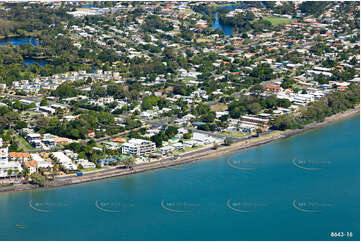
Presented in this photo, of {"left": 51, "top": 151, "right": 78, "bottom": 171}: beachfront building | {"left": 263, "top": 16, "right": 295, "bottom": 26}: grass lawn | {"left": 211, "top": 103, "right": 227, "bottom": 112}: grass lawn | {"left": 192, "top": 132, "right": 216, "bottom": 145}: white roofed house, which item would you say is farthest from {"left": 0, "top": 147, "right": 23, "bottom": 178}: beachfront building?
{"left": 263, "top": 16, "right": 295, "bottom": 26}: grass lawn

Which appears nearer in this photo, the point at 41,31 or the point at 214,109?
the point at 214,109

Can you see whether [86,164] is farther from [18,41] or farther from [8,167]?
[18,41]

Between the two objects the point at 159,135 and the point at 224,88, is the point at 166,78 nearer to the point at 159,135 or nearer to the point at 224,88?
the point at 224,88

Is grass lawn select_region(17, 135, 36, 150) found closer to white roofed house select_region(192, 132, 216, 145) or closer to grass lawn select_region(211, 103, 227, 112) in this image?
white roofed house select_region(192, 132, 216, 145)

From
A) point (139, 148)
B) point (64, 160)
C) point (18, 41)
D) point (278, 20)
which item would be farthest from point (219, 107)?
point (278, 20)

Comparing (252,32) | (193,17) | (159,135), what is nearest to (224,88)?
(159,135)

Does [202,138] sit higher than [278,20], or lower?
lower

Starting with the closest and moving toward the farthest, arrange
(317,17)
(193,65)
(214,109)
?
1. (214,109)
2. (193,65)
3. (317,17)

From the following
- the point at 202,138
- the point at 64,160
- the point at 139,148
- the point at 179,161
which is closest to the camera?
the point at 64,160
